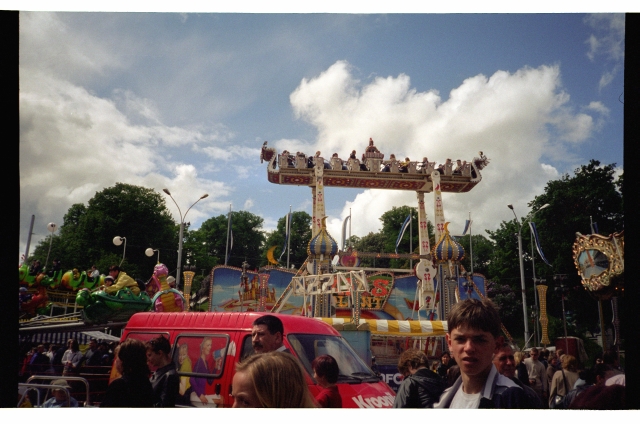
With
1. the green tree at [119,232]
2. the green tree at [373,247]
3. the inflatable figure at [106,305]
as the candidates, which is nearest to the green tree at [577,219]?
the green tree at [373,247]

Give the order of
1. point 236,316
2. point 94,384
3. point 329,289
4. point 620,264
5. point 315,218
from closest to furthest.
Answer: point 236,316 → point 94,384 → point 620,264 → point 329,289 → point 315,218

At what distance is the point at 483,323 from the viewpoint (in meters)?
3.31

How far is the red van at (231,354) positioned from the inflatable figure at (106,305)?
77.4 inches

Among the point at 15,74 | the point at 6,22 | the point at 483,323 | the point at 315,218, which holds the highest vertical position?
the point at 6,22

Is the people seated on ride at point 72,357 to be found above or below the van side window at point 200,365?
below

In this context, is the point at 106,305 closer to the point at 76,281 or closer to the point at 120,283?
the point at 120,283

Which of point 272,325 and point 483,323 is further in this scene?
point 272,325

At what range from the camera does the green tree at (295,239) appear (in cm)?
5565

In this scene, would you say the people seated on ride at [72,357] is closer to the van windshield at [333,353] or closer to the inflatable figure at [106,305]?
the inflatable figure at [106,305]

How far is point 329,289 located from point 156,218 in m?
27.9

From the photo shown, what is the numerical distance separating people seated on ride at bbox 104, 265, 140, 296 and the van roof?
6.04 feet

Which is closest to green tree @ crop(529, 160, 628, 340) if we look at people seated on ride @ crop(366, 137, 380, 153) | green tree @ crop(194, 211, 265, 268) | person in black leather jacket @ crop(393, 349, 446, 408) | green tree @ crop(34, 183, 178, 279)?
people seated on ride @ crop(366, 137, 380, 153)

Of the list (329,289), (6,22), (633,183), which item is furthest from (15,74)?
(329,289)

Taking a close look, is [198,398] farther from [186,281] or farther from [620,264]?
[186,281]
